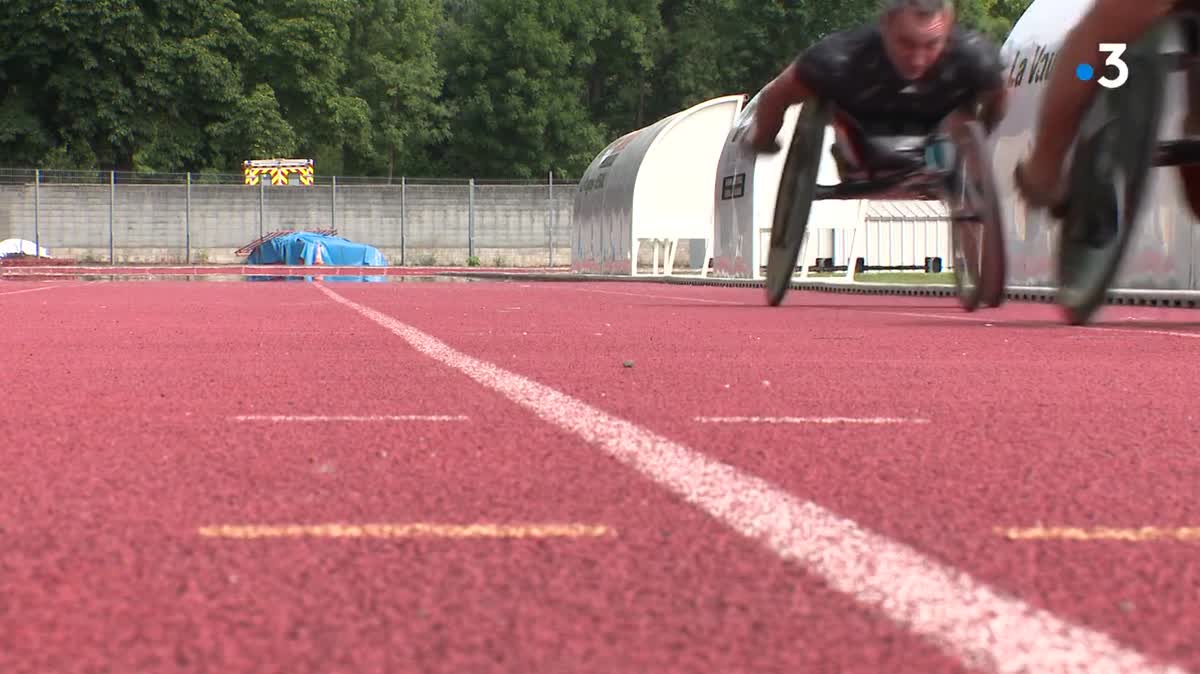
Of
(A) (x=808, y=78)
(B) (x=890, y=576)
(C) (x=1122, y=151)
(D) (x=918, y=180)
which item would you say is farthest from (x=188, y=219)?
(B) (x=890, y=576)

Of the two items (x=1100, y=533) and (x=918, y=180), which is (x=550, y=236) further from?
(x=1100, y=533)

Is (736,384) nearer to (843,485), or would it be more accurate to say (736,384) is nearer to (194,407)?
(194,407)

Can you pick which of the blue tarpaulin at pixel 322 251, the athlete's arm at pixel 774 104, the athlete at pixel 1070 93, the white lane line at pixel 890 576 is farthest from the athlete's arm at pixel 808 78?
the blue tarpaulin at pixel 322 251

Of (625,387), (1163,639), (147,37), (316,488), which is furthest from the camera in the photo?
(147,37)

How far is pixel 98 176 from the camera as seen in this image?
4266 centimetres

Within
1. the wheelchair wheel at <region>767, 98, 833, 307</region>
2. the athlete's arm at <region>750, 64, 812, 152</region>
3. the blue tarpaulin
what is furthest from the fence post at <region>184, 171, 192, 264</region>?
the athlete's arm at <region>750, 64, 812, 152</region>

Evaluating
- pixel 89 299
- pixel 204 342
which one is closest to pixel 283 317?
pixel 204 342

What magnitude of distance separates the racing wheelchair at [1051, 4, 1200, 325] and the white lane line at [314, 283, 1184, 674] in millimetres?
3034

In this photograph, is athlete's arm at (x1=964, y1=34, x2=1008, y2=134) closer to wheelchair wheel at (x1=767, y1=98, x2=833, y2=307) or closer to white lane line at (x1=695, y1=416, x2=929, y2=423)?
wheelchair wheel at (x1=767, y1=98, x2=833, y2=307)

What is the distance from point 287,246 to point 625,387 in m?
35.4

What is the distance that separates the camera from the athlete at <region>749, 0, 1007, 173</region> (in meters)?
8.02

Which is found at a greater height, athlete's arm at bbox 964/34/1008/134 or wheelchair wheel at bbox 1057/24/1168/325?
athlete's arm at bbox 964/34/1008/134

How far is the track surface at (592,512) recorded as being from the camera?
1.74 metres

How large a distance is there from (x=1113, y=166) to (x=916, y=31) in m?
2.05
